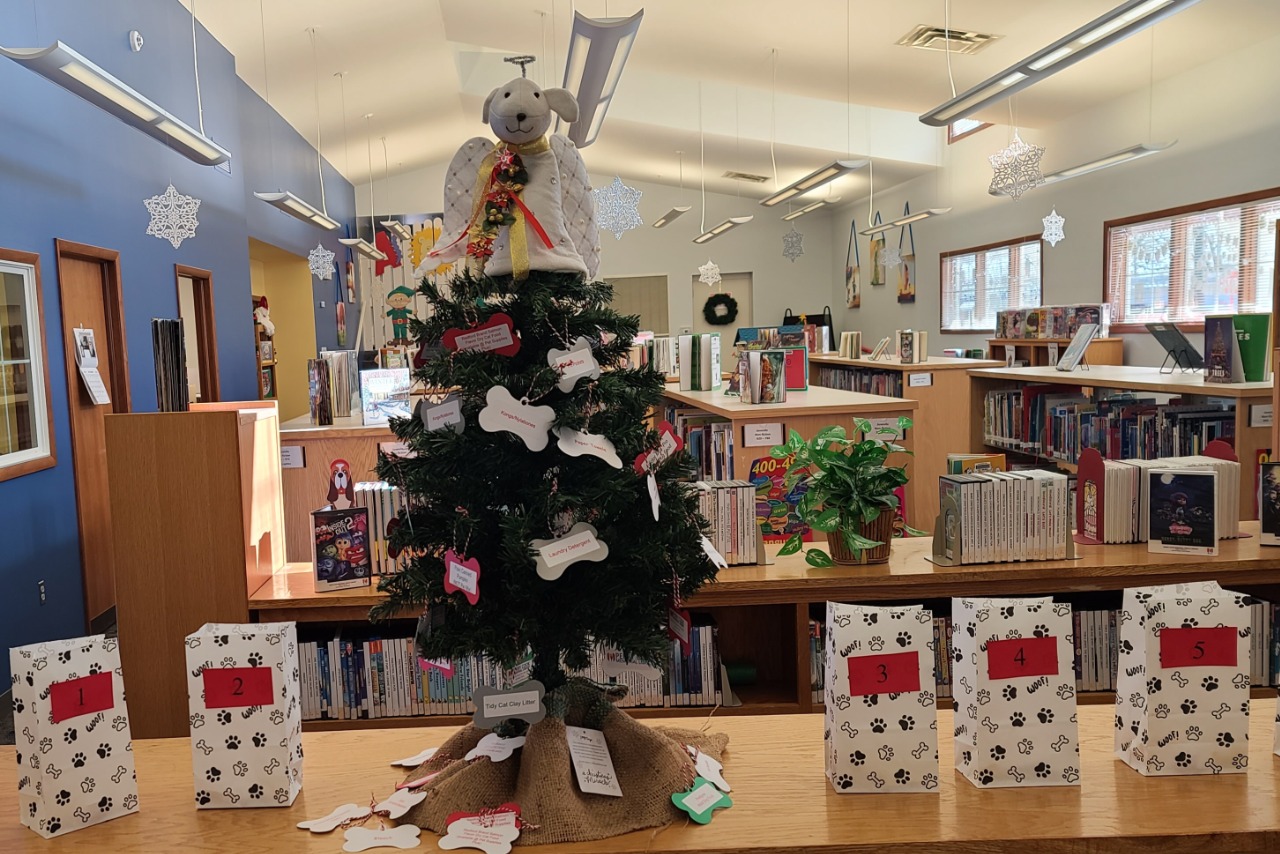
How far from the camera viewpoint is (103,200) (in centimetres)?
580

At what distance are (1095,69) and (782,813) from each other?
26.3 feet

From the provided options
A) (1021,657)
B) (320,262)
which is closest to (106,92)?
(1021,657)

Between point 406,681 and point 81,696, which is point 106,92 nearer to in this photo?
point 406,681

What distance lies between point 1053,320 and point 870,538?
6808mm

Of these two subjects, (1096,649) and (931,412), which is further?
(931,412)

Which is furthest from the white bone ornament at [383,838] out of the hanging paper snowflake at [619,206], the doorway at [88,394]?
the hanging paper snowflake at [619,206]

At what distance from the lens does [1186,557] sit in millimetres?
2660

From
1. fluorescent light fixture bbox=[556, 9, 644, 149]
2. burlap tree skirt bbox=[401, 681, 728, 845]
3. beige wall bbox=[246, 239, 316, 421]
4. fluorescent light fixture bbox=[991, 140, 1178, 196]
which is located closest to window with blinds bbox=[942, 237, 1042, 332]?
fluorescent light fixture bbox=[991, 140, 1178, 196]

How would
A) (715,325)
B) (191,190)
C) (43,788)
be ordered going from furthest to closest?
(715,325) → (191,190) → (43,788)

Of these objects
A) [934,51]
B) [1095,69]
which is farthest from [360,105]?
[1095,69]

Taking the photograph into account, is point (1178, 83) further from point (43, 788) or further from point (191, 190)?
point (43, 788)

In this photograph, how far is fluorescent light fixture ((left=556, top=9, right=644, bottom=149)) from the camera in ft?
13.3

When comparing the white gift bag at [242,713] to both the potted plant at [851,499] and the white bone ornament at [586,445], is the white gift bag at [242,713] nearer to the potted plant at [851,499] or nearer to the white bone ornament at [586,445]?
the white bone ornament at [586,445]

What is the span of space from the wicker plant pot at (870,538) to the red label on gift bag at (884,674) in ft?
4.07
